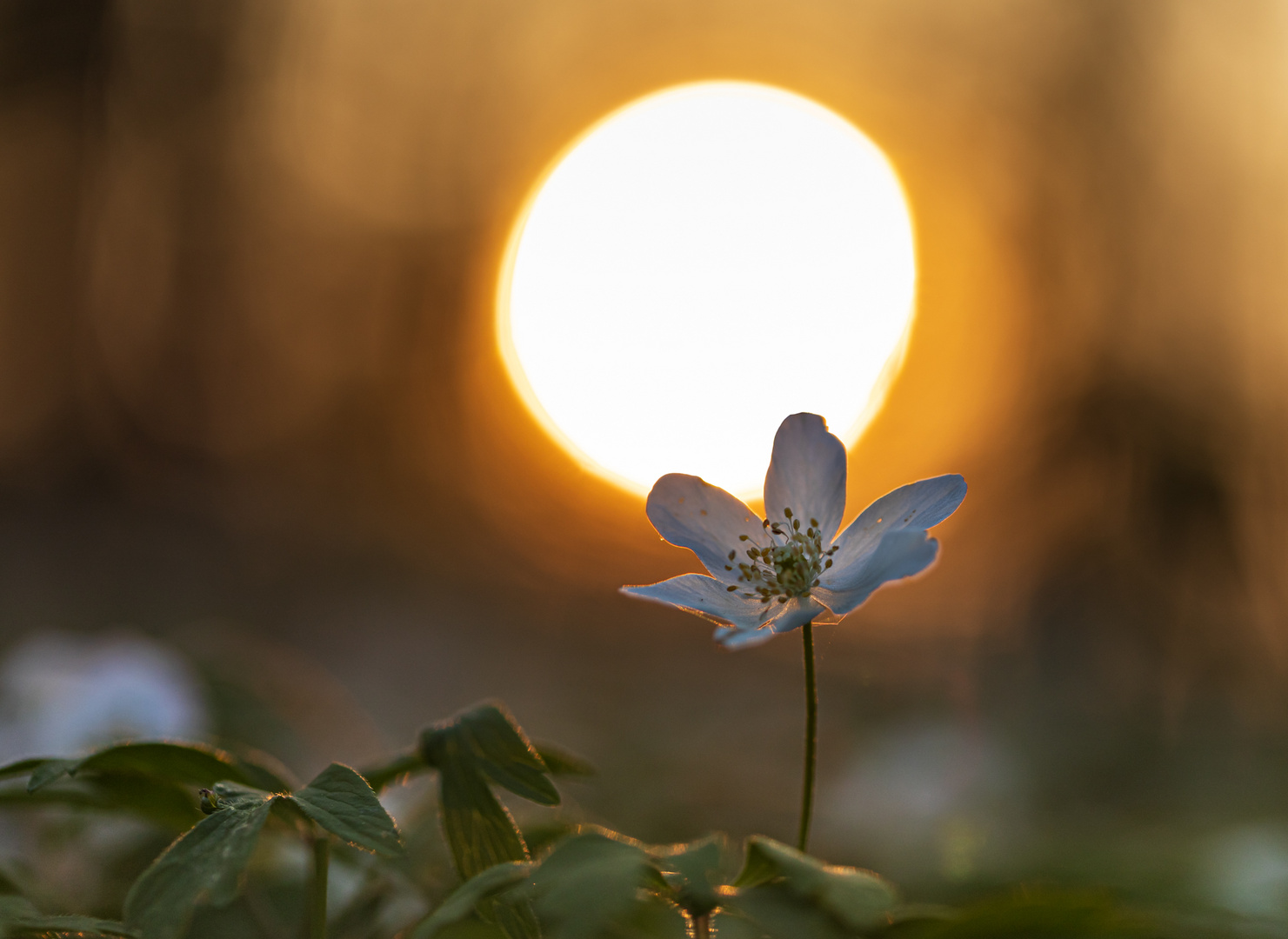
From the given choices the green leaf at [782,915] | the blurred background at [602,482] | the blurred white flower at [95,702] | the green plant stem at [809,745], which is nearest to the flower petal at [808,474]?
the green plant stem at [809,745]

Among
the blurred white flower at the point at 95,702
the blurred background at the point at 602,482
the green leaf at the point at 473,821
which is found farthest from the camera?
the blurred background at the point at 602,482

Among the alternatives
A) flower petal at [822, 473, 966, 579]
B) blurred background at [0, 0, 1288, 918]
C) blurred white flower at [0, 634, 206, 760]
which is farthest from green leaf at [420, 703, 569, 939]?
blurred white flower at [0, 634, 206, 760]

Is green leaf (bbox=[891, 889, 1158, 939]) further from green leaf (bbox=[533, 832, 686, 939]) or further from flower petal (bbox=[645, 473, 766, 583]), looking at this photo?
flower petal (bbox=[645, 473, 766, 583])

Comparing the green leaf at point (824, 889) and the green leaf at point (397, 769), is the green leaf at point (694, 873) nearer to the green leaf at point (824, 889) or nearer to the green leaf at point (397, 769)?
the green leaf at point (824, 889)

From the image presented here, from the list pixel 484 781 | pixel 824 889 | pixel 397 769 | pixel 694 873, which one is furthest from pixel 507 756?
pixel 824 889

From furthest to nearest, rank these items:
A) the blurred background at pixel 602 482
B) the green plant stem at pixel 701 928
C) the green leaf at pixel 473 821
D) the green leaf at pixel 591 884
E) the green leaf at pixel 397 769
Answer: the blurred background at pixel 602 482 < the green leaf at pixel 397 769 < the green leaf at pixel 473 821 < the green plant stem at pixel 701 928 < the green leaf at pixel 591 884

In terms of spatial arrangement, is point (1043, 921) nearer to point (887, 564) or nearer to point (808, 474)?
point (887, 564)

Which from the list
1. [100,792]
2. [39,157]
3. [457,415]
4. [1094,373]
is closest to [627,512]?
[457,415]
